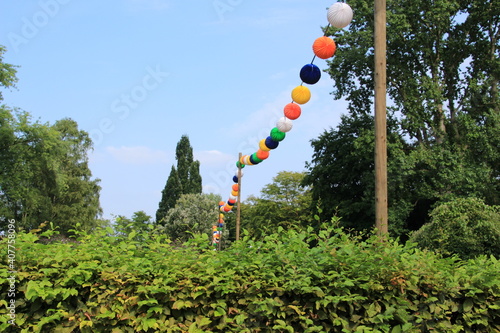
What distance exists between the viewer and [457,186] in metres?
21.9

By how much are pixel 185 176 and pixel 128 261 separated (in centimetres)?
5199

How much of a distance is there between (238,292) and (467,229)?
525 inches

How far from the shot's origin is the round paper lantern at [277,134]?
11469 millimetres

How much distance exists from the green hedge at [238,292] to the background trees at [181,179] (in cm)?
5119

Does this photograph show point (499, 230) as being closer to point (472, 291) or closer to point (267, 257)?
point (472, 291)

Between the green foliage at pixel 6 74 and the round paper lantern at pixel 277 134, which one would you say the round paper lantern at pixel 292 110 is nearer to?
the round paper lantern at pixel 277 134

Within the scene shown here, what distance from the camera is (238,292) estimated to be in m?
3.62

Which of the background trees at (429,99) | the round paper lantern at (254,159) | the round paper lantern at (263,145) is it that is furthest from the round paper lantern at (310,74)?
the background trees at (429,99)

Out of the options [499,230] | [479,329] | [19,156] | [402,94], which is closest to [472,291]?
[479,329]

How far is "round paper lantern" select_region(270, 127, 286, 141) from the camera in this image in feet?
37.6

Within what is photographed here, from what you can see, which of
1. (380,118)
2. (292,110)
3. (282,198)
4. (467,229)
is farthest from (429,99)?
(282,198)

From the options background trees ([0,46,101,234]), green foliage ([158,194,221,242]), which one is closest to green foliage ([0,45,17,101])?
background trees ([0,46,101,234])

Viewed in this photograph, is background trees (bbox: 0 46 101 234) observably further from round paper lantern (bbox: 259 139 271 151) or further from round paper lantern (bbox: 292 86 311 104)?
round paper lantern (bbox: 292 86 311 104)

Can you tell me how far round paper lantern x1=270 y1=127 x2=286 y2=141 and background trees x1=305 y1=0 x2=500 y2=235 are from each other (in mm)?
12088
